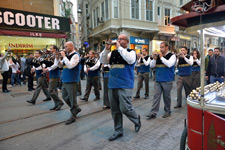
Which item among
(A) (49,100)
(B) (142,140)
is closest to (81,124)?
(B) (142,140)

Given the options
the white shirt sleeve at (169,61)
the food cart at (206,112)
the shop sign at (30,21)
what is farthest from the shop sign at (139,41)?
the food cart at (206,112)

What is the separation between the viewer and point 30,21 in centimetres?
1302

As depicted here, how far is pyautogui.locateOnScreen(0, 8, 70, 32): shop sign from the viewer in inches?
473

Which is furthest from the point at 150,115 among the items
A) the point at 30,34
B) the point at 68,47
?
the point at 30,34

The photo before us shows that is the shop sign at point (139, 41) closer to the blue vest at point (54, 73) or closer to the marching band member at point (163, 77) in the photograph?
the blue vest at point (54, 73)

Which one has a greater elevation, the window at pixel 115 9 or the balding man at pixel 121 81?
the window at pixel 115 9

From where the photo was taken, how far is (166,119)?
4566 mm

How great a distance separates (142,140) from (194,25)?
2.30 metres

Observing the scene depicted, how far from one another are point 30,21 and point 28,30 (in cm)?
76

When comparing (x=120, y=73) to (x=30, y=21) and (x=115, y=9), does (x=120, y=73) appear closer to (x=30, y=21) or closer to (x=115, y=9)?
(x=30, y=21)

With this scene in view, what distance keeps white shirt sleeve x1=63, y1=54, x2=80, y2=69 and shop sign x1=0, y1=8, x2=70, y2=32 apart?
34.3ft

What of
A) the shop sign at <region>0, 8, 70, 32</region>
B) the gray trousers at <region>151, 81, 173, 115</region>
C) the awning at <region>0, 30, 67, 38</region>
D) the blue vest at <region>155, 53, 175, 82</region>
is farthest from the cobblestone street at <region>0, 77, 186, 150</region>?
the shop sign at <region>0, 8, 70, 32</region>

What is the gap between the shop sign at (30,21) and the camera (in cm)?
1200

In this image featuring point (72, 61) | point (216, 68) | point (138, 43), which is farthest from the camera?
point (138, 43)
